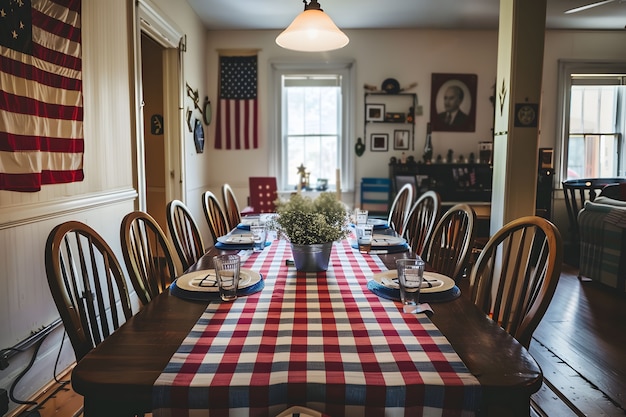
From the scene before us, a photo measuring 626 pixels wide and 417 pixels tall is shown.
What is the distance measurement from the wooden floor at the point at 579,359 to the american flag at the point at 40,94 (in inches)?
43.9

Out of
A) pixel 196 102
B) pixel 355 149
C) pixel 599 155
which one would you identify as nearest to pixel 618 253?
pixel 599 155

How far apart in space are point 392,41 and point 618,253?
359 cm

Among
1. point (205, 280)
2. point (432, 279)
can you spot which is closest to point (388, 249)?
point (432, 279)

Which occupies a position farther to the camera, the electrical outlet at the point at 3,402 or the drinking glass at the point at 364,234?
the drinking glass at the point at 364,234

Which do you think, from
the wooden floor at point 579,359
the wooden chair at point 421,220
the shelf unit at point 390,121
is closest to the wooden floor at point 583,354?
the wooden floor at point 579,359

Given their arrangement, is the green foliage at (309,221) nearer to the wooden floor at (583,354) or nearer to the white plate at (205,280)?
the white plate at (205,280)

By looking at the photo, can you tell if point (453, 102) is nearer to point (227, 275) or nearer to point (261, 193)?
point (261, 193)

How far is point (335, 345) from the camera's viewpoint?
3.64ft

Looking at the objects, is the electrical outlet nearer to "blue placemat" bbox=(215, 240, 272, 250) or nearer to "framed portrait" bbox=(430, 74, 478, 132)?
"blue placemat" bbox=(215, 240, 272, 250)

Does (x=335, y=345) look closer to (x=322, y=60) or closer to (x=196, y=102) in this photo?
(x=196, y=102)

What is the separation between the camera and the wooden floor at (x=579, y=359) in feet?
7.50

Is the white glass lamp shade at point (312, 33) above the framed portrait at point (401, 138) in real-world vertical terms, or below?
above

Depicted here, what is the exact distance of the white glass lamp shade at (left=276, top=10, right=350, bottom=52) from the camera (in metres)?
2.57

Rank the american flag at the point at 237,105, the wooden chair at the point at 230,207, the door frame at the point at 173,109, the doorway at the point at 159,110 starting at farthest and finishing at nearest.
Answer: the american flag at the point at 237,105 < the door frame at the point at 173,109 < the doorway at the point at 159,110 < the wooden chair at the point at 230,207
